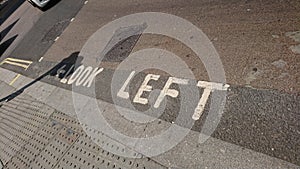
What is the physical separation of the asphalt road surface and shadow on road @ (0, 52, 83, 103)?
0.05 m

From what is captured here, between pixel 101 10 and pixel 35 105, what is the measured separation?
15.7 ft

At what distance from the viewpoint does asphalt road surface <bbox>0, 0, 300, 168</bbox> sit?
4.37 metres

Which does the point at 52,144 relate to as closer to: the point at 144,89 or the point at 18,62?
the point at 144,89

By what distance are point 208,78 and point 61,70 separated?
208 inches

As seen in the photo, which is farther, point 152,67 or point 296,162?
point 152,67

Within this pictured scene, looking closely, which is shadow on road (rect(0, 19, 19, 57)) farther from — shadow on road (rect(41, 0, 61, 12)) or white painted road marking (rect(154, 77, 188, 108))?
white painted road marking (rect(154, 77, 188, 108))

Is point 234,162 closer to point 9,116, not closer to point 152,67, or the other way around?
point 152,67

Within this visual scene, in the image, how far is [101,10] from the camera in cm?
1113

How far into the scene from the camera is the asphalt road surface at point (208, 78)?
4371 mm

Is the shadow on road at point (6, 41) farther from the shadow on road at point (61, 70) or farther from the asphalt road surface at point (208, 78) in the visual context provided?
the shadow on road at point (61, 70)

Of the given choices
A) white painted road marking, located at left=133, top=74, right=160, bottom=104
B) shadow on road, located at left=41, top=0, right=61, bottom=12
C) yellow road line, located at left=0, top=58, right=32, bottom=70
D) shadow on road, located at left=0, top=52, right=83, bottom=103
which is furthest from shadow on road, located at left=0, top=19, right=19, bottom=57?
white painted road marking, located at left=133, top=74, right=160, bottom=104

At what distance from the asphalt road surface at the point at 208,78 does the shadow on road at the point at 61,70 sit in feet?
0.15

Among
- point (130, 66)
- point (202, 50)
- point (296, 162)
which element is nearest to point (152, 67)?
point (130, 66)

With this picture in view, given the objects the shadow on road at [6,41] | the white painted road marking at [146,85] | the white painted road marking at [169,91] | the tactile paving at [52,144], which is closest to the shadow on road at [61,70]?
the white painted road marking at [146,85]
